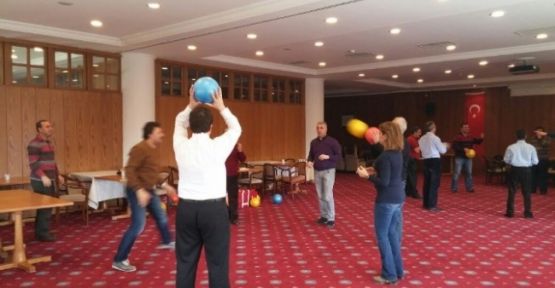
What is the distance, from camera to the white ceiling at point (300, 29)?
637 cm

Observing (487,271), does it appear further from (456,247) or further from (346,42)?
(346,42)

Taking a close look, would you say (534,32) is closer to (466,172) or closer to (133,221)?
(466,172)

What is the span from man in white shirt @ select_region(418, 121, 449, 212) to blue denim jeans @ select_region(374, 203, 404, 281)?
4117 mm

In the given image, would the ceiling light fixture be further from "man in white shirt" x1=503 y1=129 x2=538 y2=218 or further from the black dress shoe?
the black dress shoe

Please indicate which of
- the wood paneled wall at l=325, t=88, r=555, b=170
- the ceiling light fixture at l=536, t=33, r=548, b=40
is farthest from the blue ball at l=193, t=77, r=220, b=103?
the wood paneled wall at l=325, t=88, r=555, b=170

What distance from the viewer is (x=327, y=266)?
5.09 m

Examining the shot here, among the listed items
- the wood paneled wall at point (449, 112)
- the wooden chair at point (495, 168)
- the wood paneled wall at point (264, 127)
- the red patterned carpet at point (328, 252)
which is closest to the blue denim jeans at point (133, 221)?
the red patterned carpet at point (328, 252)

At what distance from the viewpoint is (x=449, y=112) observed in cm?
1773

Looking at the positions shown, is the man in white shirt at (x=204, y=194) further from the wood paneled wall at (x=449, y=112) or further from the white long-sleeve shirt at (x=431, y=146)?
the wood paneled wall at (x=449, y=112)

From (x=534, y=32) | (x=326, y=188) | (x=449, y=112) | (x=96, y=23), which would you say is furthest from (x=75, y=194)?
(x=449, y=112)

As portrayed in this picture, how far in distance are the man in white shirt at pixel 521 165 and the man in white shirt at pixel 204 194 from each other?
6.22 m

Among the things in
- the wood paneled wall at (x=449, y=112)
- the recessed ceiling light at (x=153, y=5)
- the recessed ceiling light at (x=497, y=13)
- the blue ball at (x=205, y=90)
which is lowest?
the blue ball at (x=205, y=90)

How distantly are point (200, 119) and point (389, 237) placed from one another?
8.08 feet

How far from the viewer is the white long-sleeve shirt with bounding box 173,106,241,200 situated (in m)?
2.91
